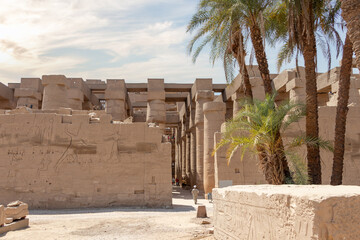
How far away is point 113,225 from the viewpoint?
790cm

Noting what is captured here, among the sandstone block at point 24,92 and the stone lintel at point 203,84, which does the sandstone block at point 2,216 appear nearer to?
the stone lintel at point 203,84

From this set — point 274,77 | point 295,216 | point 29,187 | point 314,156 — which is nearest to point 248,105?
point 314,156

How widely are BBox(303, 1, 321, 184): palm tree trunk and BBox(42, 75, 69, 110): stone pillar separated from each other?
39.9 ft

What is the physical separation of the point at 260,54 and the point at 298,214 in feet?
21.9

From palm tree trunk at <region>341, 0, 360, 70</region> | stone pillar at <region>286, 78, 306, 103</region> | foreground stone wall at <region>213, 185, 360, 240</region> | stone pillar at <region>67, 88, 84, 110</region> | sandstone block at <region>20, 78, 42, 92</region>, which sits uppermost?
sandstone block at <region>20, 78, 42, 92</region>

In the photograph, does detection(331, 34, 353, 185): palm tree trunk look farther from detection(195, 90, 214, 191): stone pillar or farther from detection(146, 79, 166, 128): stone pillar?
detection(146, 79, 166, 128): stone pillar

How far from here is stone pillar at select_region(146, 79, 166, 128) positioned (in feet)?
57.6

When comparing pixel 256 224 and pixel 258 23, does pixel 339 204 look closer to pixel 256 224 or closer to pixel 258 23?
pixel 256 224

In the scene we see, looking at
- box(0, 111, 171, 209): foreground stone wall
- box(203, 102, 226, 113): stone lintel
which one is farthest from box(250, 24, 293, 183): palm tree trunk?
box(203, 102, 226, 113): stone lintel

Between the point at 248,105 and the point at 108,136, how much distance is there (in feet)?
17.9

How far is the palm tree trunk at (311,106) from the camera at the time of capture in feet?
25.9

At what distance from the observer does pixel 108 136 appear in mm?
11398

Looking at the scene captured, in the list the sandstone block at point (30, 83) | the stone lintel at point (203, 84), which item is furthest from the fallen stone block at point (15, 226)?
the sandstone block at point (30, 83)

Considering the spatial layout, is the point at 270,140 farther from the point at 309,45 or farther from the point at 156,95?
the point at 156,95
